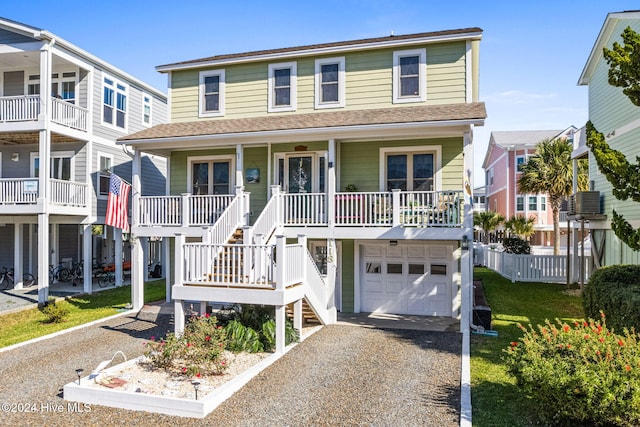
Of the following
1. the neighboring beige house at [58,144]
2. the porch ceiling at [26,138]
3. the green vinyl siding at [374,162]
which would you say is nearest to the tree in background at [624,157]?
the green vinyl siding at [374,162]

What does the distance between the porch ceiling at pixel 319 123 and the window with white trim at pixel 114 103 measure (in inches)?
230

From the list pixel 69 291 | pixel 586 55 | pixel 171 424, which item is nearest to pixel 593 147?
pixel 171 424

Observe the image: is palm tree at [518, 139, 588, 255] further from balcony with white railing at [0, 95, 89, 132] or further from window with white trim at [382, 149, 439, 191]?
balcony with white railing at [0, 95, 89, 132]

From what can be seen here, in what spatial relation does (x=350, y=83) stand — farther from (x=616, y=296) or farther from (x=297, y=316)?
(x=616, y=296)

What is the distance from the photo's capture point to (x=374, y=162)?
47.6 feet

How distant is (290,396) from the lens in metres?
7.51

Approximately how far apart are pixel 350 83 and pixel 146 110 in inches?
502

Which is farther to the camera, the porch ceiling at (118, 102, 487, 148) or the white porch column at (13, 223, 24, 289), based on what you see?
the white porch column at (13, 223, 24, 289)

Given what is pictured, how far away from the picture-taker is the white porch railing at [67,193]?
17.1 meters

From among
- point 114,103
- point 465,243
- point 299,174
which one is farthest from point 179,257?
point 114,103

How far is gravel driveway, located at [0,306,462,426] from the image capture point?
6695 mm

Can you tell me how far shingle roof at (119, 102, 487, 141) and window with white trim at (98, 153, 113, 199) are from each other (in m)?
5.46

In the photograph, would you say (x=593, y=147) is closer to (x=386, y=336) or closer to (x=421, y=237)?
(x=421, y=237)

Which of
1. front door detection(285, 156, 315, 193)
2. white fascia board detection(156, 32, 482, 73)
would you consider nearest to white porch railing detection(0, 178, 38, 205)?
white fascia board detection(156, 32, 482, 73)
